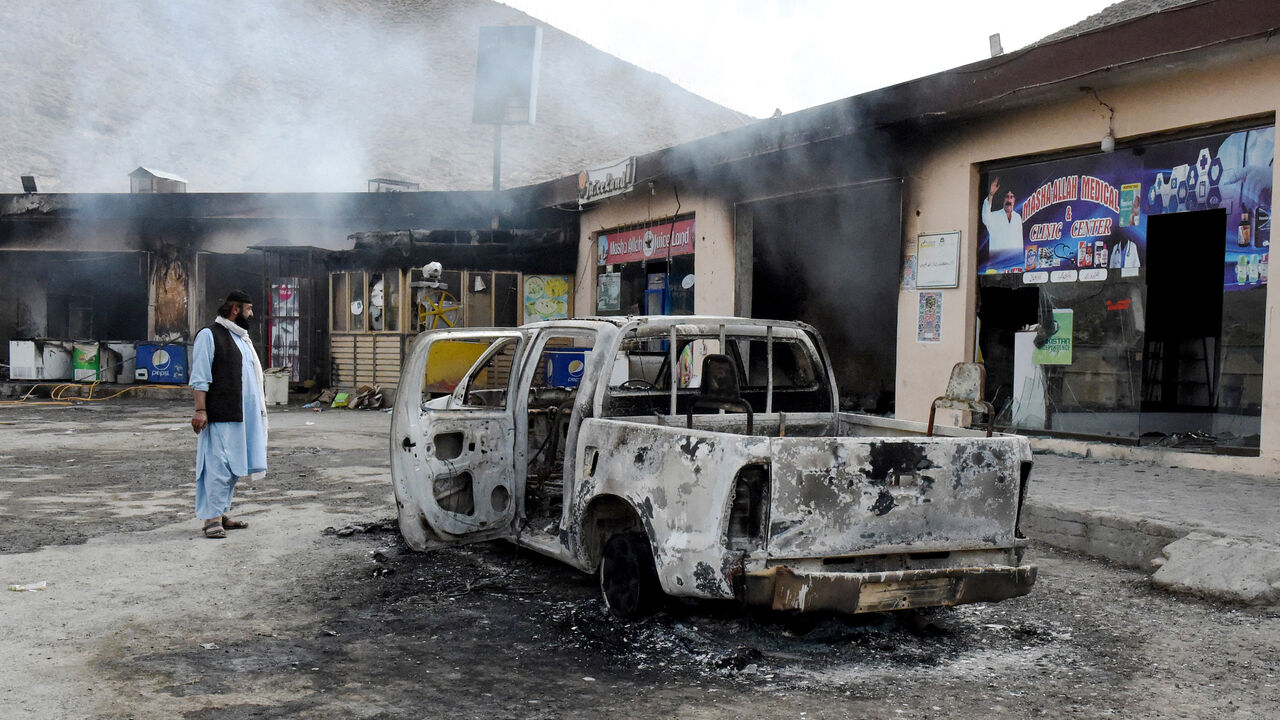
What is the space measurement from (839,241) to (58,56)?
276ft

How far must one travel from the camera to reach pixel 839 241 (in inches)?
629

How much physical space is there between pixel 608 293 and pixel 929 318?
7728 millimetres

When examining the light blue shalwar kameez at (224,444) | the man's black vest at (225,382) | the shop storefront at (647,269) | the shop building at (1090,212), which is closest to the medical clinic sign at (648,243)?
the shop storefront at (647,269)

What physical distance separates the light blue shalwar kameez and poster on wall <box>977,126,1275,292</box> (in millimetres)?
7299

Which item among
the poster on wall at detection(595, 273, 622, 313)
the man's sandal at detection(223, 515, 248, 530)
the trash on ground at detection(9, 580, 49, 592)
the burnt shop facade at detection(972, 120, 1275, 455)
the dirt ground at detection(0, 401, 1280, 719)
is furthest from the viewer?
the poster on wall at detection(595, 273, 622, 313)

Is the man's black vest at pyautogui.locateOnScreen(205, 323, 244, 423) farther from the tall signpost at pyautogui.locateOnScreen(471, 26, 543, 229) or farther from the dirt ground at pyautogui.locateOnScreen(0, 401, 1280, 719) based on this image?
the tall signpost at pyautogui.locateOnScreen(471, 26, 543, 229)

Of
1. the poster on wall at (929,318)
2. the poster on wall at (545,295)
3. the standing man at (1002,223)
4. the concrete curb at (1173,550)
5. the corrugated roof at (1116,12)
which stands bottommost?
the concrete curb at (1173,550)

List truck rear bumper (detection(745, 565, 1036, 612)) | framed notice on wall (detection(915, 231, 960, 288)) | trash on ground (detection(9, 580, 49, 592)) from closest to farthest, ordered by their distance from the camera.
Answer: truck rear bumper (detection(745, 565, 1036, 612))
trash on ground (detection(9, 580, 49, 592))
framed notice on wall (detection(915, 231, 960, 288))

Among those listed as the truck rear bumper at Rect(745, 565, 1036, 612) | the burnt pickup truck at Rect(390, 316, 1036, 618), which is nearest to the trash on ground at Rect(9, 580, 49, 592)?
the burnt pickup truck at Rect(390, 316, 1036, 618)

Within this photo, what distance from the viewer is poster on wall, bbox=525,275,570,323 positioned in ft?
60.9

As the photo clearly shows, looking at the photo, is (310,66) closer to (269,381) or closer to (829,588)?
(269,381)

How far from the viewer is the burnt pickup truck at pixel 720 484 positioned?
12.5 feet

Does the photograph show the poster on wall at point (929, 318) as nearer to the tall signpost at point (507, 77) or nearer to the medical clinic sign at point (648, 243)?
the medical clinic sign at point (648, 243)

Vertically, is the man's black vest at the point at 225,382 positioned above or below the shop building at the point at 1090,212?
below
